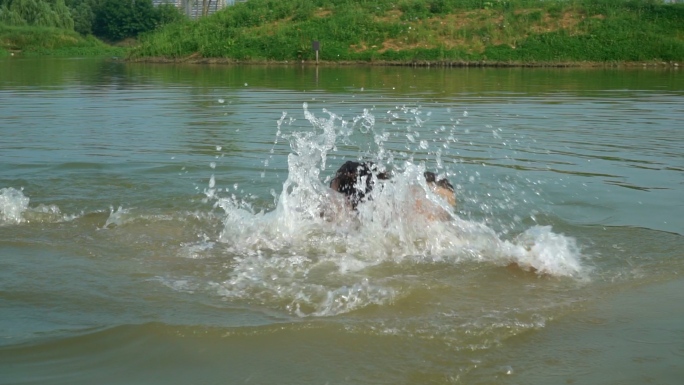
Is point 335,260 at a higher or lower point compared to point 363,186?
lower

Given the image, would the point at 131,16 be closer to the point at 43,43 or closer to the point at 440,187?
the point at 43,43

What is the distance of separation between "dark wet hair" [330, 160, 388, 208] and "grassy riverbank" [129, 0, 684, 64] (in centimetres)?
2543

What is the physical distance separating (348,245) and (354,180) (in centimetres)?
73

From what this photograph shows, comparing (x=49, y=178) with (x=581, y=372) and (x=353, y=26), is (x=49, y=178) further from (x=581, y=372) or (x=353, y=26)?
(x=353, y=26)

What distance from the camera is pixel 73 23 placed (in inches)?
2281

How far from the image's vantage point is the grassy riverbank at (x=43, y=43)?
48219 mm

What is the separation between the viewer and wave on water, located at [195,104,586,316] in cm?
490

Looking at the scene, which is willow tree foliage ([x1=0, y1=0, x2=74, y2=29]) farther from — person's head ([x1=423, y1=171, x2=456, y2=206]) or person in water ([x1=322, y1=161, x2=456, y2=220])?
person's head ([x1=423, y1=171, x2=456, y2=206])

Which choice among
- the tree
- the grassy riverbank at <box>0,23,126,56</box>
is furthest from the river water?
the tree

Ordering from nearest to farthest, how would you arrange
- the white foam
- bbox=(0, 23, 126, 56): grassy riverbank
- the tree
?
1. the white foam
2. bbox=(0, 23, 126, 56): grassy riverbank
3. the tree

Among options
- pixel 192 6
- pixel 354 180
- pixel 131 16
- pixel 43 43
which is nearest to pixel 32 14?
pixel 43 43

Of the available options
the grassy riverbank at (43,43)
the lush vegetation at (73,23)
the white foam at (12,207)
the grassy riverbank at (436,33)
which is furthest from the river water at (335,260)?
the lush vegetation at (73,23)

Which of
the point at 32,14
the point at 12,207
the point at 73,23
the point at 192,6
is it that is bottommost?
the point at 12,207

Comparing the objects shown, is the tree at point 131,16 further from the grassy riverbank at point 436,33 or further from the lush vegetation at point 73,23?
the grassy riverbank at point 436,33
